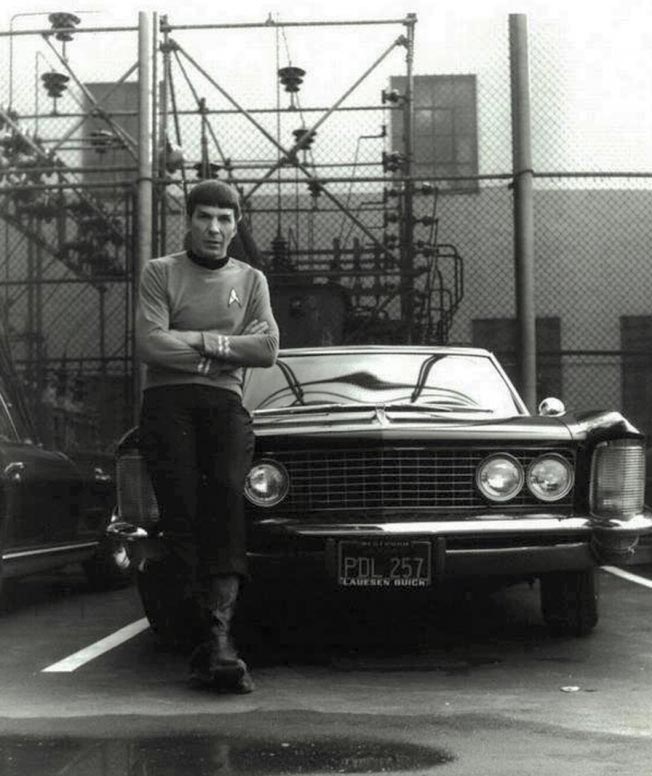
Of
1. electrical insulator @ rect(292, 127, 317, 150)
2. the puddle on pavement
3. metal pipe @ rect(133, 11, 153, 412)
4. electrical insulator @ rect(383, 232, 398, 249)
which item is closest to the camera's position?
the puddle on pavement

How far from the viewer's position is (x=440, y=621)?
6.05 meters

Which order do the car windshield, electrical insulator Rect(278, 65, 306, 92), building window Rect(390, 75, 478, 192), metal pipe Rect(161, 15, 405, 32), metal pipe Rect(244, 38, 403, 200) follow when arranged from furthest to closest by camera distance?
building window Rect(390, 75, 478, 192) → electrical insulator Rect(278, 65, 306, 92) → metal pipe Rect(244, 38, 403, 200) → metal pipe Rect(161, 15, 405, 32) → the car windshield

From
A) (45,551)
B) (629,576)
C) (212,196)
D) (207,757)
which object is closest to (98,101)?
A: (45,551)

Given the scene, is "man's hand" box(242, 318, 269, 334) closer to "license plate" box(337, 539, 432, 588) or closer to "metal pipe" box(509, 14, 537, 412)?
"license plate" box(337, 539, 432, 588)

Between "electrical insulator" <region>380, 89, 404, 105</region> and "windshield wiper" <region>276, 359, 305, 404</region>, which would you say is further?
"electrical insulator" <region>380, 89, 404, 105</region>

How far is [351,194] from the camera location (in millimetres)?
12781

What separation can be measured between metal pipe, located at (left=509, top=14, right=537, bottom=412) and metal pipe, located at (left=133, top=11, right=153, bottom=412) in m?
2.77

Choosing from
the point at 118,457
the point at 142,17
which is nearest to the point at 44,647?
the point at 118,457

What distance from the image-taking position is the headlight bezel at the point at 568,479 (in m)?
4.85

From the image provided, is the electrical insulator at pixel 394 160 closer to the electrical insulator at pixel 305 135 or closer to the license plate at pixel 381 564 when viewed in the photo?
the electrical insulator at pixel 305 135

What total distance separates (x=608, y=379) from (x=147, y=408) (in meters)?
11.0

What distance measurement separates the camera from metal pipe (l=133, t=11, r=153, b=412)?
9242 mm

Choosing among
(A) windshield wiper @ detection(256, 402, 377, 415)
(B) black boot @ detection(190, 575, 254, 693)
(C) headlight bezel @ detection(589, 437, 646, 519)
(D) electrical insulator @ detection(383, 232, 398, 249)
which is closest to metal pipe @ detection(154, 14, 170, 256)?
(D) electrical insulator @ detection(383, 232, 398, 249)

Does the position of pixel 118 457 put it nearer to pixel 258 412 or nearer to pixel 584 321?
pixel 258 412
